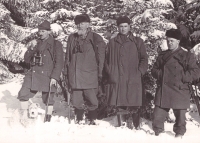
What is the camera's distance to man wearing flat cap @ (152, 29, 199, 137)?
4797mm

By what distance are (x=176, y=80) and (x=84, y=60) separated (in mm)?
1784

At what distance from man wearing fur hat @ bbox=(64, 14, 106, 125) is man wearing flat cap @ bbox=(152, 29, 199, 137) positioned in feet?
4.12

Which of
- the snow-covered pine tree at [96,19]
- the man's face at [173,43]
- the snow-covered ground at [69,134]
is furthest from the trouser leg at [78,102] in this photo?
the man's face at [173,43]

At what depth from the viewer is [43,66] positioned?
5711 millimetres

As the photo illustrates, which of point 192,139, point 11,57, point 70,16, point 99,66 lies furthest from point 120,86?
point 11,57

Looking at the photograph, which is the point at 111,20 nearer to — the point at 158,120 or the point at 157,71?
the point at 157,71

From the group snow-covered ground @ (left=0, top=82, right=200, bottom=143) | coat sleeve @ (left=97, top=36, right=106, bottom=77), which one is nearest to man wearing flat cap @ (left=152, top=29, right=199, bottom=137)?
snow-covered ground @ (left=0, top=82, right=200, bottom=143)

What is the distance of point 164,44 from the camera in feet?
22.5

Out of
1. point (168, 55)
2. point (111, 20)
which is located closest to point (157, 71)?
point (168, 55)

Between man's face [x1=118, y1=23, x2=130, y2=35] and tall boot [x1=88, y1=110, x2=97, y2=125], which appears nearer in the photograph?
man's face [x1=118, y1=23, x2=130, y2=35]

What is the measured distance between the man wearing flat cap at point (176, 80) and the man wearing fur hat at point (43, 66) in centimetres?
197

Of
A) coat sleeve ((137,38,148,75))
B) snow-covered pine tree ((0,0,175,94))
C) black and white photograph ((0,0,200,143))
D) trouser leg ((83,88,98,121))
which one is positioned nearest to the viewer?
black and white photograph ((0,0,200,143))

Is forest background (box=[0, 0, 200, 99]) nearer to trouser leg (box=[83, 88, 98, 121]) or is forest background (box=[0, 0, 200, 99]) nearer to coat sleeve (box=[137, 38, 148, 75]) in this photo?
coat sleeve (box=[137, 38, 148, 75])

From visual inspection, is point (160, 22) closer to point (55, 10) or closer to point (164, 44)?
point (164, 44)
